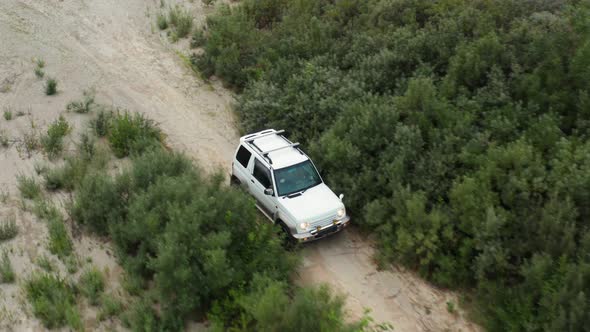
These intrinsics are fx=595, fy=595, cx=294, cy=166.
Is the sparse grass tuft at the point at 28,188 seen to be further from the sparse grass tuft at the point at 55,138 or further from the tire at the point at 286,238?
the tire at the point at 286,238

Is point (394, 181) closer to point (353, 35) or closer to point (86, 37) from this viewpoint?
point (353, 35)

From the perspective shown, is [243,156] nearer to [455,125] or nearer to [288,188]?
[288,188]

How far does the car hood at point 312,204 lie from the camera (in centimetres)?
1234

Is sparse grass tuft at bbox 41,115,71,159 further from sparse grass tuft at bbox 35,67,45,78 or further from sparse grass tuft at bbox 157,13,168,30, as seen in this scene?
sparse grass tuft at bbox 157,13,168,30

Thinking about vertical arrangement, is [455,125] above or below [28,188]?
above

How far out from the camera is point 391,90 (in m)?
16.0

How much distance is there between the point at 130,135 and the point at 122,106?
255 cm

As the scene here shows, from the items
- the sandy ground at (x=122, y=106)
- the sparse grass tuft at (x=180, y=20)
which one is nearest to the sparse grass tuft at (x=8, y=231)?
the sandy ground at (x=122, y=106)

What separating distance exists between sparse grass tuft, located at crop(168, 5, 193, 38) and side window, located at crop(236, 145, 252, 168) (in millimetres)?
9557

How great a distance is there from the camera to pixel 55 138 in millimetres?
15648

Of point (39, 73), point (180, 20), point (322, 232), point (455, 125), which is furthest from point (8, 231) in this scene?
point (180, 20)

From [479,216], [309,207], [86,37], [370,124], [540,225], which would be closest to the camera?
[540,225]

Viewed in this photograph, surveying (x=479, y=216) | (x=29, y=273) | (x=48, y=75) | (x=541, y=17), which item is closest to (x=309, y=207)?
(x=479, y=216)

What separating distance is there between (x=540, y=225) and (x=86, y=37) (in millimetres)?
17429
